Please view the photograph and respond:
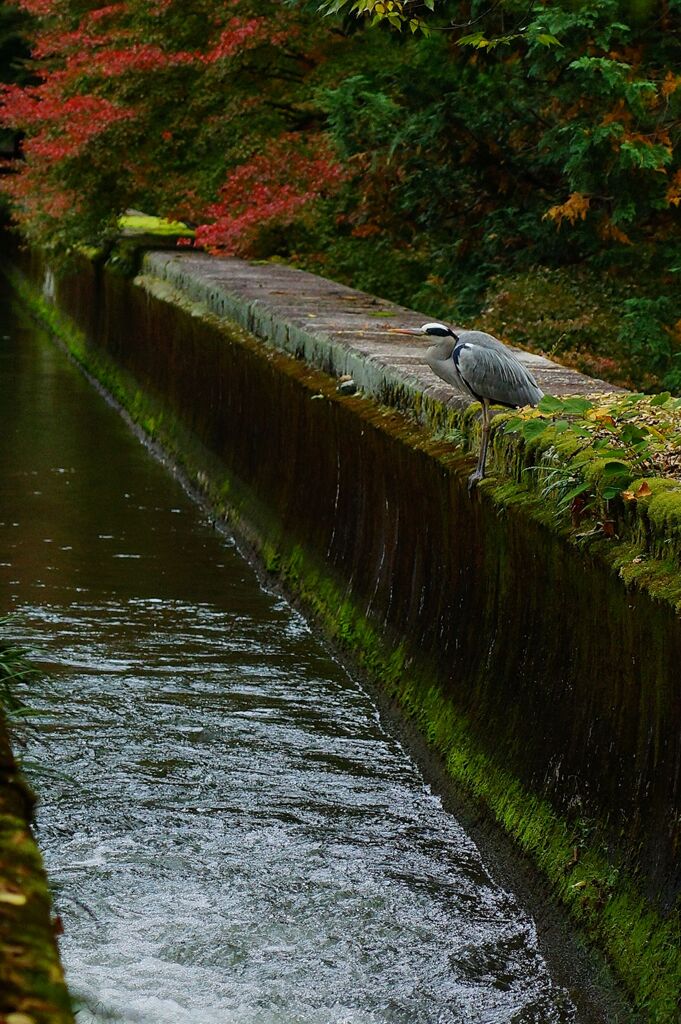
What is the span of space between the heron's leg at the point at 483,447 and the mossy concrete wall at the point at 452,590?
0.08m

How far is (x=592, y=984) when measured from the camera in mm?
5254

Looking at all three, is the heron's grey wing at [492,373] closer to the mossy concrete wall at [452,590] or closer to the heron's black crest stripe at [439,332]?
the heron's black crest stripe at [439,332]

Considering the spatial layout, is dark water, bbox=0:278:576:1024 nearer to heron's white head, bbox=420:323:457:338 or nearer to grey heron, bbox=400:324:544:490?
grey heron, bbox=400:324:544:490

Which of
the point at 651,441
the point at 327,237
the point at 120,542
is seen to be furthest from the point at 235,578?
the point at 327,237

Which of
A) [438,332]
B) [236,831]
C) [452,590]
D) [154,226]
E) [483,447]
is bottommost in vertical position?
[236,831]

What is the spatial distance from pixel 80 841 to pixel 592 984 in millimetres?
2128

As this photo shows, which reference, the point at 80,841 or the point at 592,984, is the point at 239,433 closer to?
the point at 80,841

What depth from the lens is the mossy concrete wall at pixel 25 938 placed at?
191 cm

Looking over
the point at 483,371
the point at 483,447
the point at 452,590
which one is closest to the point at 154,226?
the point at 452,590

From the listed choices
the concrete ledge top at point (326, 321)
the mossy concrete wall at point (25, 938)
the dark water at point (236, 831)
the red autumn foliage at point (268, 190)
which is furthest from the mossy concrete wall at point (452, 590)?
the mossy concrete wall at point (25, 938)

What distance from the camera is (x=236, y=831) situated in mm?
6609

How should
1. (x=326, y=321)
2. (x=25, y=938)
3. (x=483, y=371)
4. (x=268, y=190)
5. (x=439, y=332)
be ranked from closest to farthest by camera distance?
1. (x=25, y=938)
2. (x=483, y=371)
3. (x=439, y=332)
4. (x=326, y=321)
5. (x=268, y=190)

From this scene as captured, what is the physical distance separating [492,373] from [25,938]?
15.6ft

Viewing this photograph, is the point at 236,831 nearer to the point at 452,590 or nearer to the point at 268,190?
the point at 452,590
